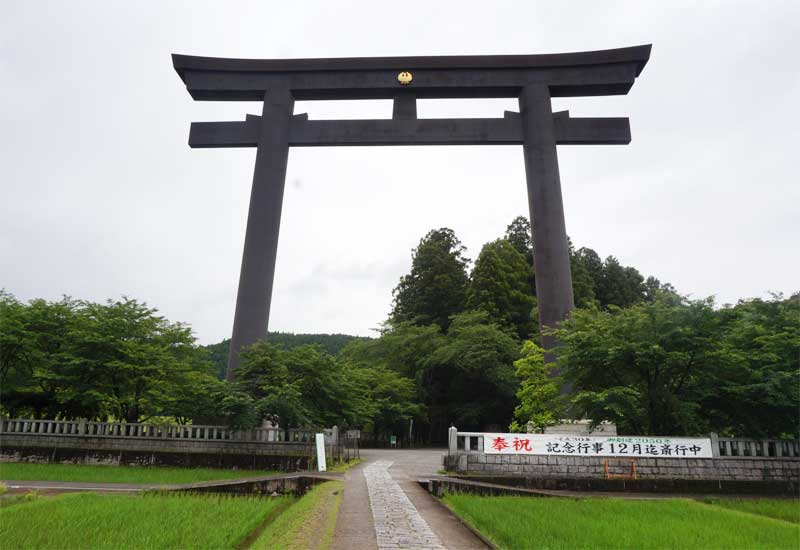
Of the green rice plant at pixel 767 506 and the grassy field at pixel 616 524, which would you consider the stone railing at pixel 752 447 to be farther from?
the grassy field at pixel 616 524

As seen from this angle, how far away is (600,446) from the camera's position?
37.4 feet

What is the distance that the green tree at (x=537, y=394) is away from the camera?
52.1 feet

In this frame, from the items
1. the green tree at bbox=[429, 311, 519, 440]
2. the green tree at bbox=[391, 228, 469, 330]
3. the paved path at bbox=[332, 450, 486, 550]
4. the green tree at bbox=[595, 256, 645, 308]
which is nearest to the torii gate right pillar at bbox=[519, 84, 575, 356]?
the paved path at bbox=[332, 450, 486, 550]

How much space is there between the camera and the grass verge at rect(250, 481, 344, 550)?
5.30 m

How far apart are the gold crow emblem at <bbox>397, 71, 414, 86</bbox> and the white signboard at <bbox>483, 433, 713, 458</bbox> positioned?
12757 millimetres

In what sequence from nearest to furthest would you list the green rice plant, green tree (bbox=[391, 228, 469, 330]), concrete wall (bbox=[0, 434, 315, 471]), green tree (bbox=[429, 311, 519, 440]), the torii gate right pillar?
the green rice plant < concrete wall (bbox=[0, 434, 315, 471]) < the torii gate right pillar < green tree (bbox=[429, 311, 519, 440]) < green tree (bbox=[391, 228, 469, 330])

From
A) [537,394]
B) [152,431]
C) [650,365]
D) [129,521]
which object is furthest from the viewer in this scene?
[537,394]

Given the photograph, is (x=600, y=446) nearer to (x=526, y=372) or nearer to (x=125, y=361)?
(x=526, y=372)

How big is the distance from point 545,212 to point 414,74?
704 cm

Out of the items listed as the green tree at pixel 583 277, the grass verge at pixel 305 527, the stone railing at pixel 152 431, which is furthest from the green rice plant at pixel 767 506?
the green tree at pixel 583 277

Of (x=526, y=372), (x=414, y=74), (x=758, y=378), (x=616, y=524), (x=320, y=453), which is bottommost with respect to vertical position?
(x=616, y=524)

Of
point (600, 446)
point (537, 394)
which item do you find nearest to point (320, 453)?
point (600, 446)

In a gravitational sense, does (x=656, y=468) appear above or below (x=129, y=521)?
above

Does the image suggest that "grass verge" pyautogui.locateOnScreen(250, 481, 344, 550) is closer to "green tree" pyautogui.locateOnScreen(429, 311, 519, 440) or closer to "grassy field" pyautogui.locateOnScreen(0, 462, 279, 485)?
"grassy field" pyautogui.locateOnScreen(0, 462, 279, 485)
